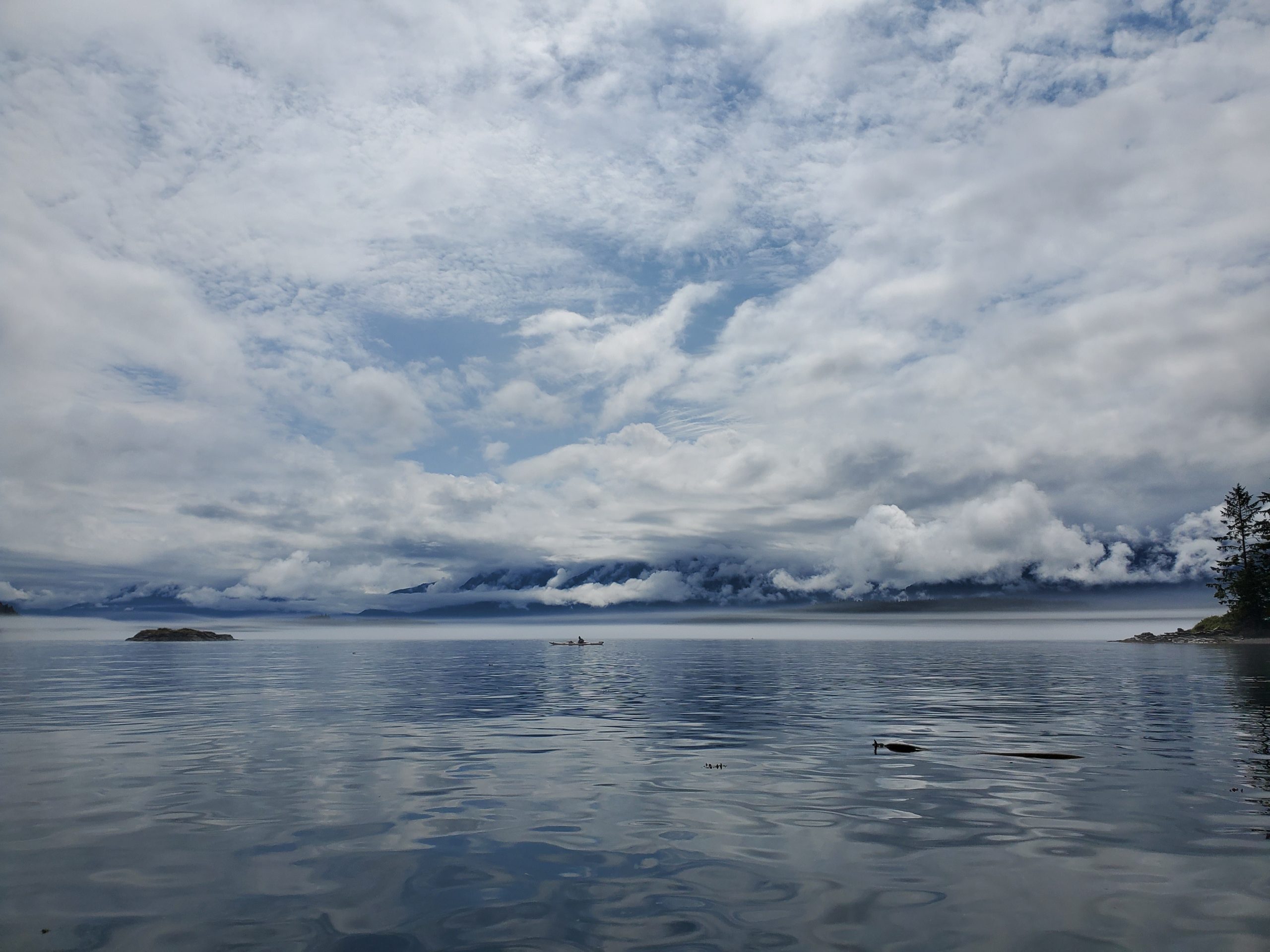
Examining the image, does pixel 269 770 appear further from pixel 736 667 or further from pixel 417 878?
pixel 736 667

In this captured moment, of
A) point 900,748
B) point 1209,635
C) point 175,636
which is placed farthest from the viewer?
point 175,636

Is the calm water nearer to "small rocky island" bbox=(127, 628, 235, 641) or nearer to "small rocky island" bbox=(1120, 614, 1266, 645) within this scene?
"small rocky island" bbox=(1120, 614, 1266, 645)

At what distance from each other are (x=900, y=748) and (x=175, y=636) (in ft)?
598

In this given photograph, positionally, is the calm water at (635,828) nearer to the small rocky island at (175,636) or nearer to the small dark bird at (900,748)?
the small dark bird at (900,748)

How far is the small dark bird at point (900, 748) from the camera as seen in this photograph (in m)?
27.7

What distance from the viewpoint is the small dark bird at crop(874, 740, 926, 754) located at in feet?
90.9

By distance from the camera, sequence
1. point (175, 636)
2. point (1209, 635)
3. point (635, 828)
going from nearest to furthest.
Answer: point (635, 828) → point (1209, 635) → point (175, 636)

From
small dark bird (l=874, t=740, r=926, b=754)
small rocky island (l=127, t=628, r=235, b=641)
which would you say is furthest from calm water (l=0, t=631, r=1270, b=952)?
small rocky island (l=127, t=628, r=235, b=641)

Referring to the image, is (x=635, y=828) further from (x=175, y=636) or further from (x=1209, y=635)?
(x=175, y=636)

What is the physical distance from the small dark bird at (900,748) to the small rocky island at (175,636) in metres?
176

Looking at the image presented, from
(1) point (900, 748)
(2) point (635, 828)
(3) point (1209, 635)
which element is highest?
(2) point (635, 828)

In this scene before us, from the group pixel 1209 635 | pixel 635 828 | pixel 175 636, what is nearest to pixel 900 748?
pixel 635 828

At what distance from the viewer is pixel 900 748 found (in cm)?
2770

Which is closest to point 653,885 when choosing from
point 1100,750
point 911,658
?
point 1100,750
